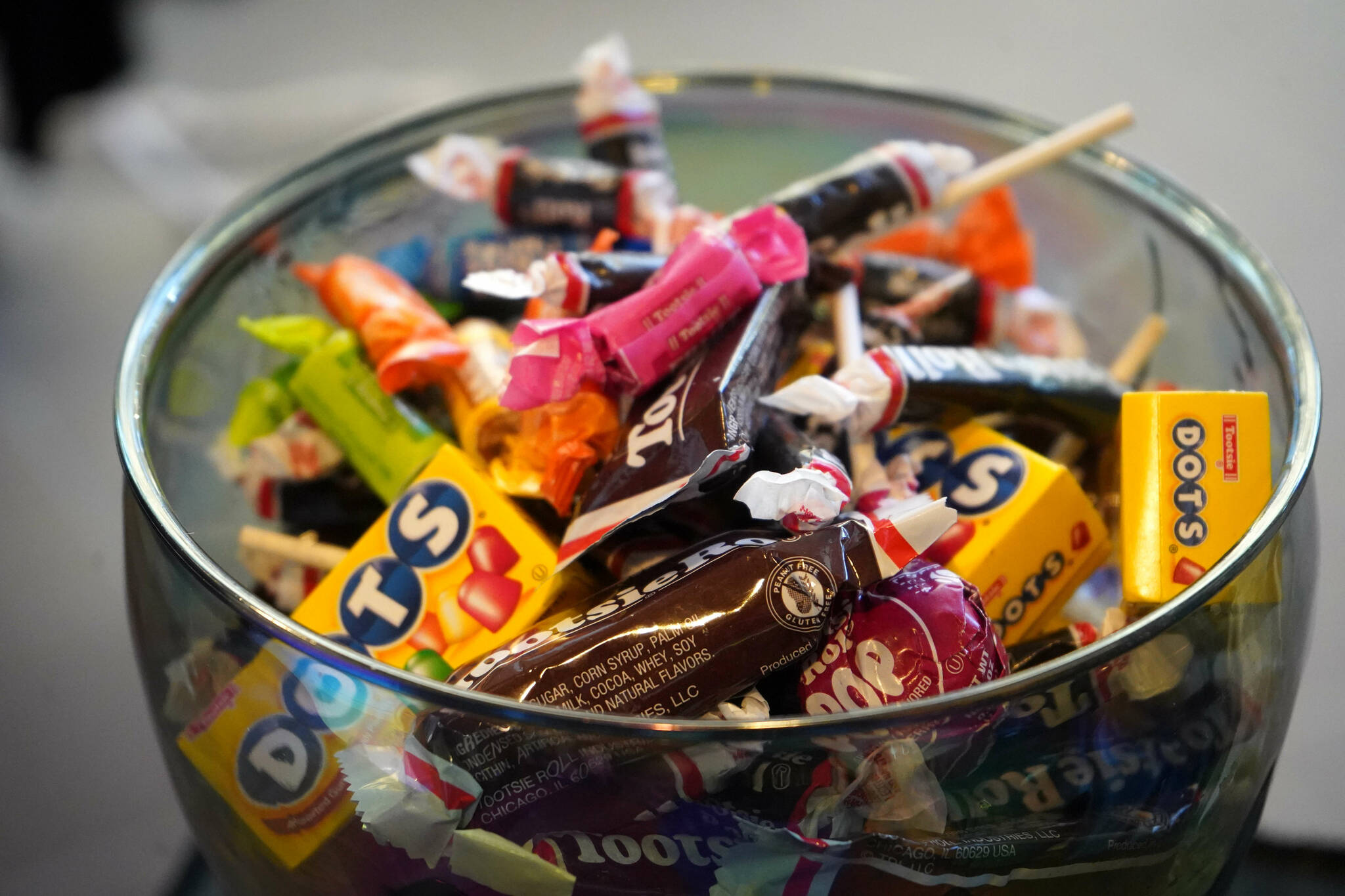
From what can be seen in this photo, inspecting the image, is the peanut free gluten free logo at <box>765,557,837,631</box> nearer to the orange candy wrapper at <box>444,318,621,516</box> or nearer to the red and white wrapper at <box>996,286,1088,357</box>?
the orange candy wrapper at <box>444,318,621,516</box>

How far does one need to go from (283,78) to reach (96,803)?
3.17ft

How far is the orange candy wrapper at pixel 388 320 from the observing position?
72 centimetres

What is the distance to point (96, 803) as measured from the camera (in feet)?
2.81

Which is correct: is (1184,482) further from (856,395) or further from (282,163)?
(282,163)

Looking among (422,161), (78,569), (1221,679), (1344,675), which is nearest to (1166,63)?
(1344,675)

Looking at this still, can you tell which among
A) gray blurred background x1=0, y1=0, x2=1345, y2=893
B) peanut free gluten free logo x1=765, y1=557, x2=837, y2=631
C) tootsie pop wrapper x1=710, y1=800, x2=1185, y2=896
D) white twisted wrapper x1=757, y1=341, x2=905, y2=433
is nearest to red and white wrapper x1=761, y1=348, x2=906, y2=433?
white twisted wrapper x1=757, y1=341, x2=905, y2=433

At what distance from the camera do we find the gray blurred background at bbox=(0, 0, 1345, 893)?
88cm

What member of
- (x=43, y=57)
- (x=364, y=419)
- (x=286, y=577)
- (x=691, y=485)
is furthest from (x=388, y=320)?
(x=43, y=57)

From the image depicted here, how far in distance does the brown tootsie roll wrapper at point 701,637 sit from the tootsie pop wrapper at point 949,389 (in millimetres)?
93

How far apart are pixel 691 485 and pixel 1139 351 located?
42cm

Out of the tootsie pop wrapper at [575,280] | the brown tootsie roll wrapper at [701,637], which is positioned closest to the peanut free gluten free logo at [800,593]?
the brown tootsie roll wrapper at [701,637]

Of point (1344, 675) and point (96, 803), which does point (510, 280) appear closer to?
point (96, 803)

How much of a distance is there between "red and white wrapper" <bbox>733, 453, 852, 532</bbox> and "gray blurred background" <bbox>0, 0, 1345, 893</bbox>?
51cm

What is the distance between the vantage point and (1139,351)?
819 mm
